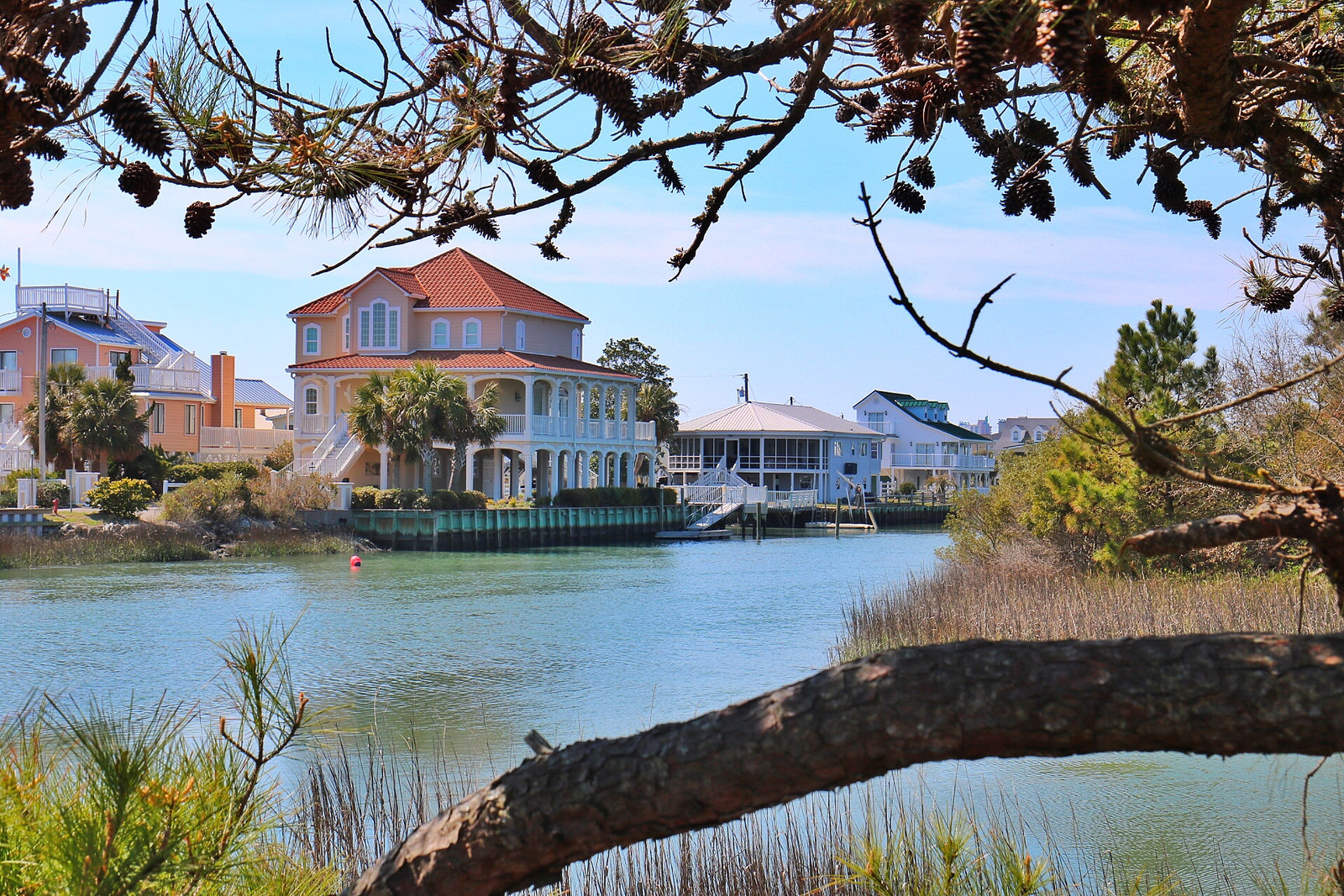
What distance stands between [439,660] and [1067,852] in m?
10.8

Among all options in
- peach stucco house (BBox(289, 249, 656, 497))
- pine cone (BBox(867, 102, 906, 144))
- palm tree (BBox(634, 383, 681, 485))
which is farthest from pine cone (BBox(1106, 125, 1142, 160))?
palm tree (BBox(634, 383, 681, 485))

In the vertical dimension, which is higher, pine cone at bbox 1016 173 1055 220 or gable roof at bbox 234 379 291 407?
gable roof at bbox 234 379 291 407

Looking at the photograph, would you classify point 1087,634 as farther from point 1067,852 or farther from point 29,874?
point 29,874

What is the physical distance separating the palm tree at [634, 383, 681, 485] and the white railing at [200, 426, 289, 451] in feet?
61.8

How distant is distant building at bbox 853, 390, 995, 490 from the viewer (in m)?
79.8

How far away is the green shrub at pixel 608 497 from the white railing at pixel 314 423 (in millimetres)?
8600

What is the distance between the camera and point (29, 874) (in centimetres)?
313

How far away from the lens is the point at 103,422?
3659cm

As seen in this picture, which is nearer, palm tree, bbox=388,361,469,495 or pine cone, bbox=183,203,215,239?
pine cone, bbox=183,203,215,239

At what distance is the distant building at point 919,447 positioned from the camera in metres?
79.8

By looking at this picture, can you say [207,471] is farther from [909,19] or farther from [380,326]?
[909,19]

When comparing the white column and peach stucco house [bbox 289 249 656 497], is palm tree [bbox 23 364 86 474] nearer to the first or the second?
peach stucco house [bbox 289 249 656 497]

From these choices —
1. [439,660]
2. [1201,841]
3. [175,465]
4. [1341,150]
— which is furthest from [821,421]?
[1341,150]

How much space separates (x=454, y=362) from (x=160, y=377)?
469 inches
